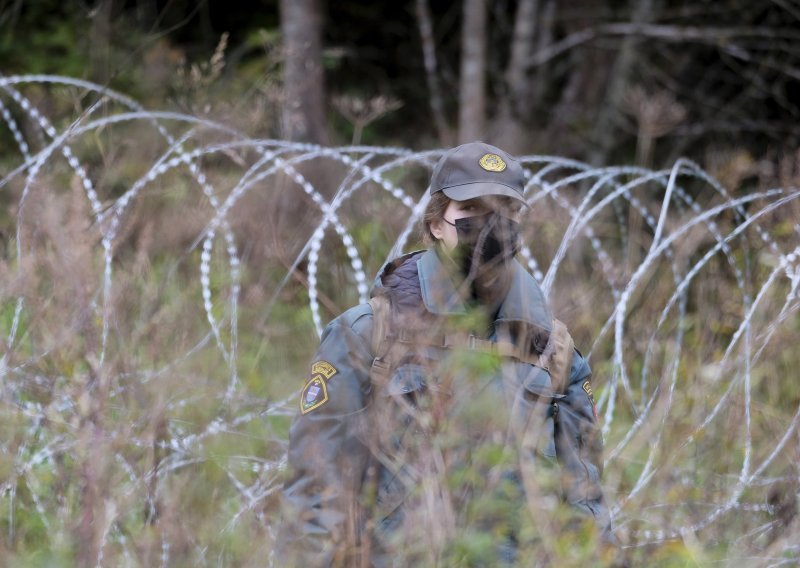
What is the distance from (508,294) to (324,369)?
0.51 metres

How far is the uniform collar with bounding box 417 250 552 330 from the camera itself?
2660 mm

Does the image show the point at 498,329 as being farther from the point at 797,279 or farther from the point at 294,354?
the point at 294,354

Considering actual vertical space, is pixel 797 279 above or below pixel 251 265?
above

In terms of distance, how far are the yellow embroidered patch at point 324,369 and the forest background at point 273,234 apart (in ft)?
1.10

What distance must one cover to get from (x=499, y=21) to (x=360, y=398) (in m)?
10.5

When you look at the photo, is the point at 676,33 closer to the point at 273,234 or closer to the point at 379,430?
the point at 273,234

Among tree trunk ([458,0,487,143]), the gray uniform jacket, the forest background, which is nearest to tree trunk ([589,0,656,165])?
the forest background

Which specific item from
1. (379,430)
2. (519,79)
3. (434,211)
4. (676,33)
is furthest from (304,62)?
(379,430)

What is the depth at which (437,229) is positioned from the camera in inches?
116

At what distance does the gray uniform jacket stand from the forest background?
0.18 metres

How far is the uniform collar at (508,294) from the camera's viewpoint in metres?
2.66

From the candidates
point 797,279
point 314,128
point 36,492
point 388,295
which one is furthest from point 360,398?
point 314,128

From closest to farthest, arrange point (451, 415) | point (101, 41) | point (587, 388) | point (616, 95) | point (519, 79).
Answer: point (451, 415) → point (587, 388) → point (101, 41) → point (616, 95) → point (519, 79)

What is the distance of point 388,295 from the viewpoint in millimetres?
2756
